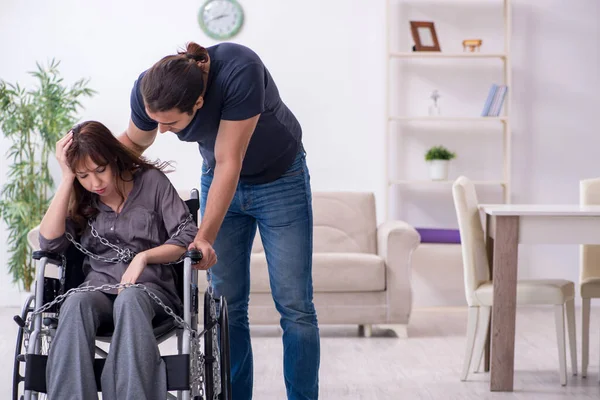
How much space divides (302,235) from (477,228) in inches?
48.7

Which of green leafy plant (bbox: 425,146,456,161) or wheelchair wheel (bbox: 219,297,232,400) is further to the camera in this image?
green leafy plant (bbox: 425,146,456,161)

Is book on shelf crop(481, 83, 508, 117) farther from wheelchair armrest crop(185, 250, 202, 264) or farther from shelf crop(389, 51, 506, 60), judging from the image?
wheelchair armrest crop(185, 250, 202, 264)

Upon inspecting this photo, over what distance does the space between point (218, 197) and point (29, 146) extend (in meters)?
3.42

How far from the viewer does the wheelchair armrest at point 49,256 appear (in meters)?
2.10

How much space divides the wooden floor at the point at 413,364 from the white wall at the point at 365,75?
1.06 meters

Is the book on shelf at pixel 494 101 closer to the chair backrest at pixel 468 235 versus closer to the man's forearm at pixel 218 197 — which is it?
the chair backrest at pixel 468 235

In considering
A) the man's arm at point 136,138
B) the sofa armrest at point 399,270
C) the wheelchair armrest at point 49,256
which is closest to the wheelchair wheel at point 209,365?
the wheelchair armrest at point 49,256

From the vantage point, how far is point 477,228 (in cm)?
329

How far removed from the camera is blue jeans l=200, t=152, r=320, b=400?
2.25m

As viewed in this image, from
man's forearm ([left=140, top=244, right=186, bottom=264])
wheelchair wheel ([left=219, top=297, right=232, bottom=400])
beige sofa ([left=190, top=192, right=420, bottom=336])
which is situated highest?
man's forearm ([left=140, top=244, right=186, bottom=264])

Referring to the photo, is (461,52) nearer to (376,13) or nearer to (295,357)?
(376,13)

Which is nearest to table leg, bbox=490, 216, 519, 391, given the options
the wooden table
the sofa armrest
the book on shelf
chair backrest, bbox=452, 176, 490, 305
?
the wooden table

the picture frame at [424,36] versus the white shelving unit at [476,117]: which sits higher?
the picture frame at [424,36]

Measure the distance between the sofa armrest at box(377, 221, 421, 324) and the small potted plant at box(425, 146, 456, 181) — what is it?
1017 mm
